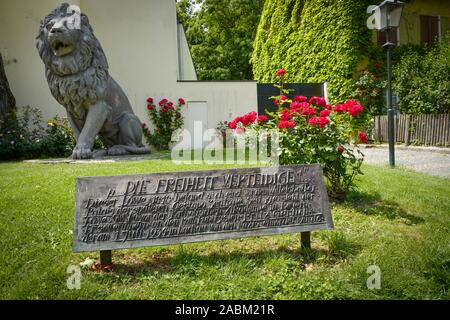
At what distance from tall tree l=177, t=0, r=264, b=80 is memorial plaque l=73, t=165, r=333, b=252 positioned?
80.9 feet

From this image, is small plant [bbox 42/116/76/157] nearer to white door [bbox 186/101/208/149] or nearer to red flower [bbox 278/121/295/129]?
white door [bbox 186/101/208/149]

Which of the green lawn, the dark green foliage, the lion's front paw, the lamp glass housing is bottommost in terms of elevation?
the green lawn

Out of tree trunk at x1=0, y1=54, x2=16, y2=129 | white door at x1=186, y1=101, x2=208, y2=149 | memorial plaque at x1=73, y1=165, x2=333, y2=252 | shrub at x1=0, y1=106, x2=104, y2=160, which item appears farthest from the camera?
white door at x1=186, y1=101, x2=208, y2=149

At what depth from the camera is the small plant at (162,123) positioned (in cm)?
1289

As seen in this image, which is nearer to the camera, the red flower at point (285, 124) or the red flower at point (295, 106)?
the red flower at point (285, 124)

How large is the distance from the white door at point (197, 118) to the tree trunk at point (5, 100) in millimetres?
5903

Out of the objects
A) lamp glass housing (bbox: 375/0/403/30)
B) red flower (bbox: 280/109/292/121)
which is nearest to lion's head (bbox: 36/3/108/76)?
red flower (bbox: 280/109/292/121)

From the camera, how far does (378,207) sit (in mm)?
4340

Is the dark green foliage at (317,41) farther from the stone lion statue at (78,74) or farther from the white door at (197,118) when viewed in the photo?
the stone lion statue at (78,74)

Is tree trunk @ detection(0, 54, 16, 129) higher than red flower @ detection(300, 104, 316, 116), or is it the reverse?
tree trunk @ detection(0, 54, 16, 129)

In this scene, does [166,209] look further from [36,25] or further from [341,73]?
[341,73]

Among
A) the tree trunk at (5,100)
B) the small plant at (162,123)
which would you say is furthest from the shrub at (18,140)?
the small plant at (162,123)

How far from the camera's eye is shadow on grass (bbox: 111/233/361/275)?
2.85 metres

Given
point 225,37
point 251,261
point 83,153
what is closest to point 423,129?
point 83,153
